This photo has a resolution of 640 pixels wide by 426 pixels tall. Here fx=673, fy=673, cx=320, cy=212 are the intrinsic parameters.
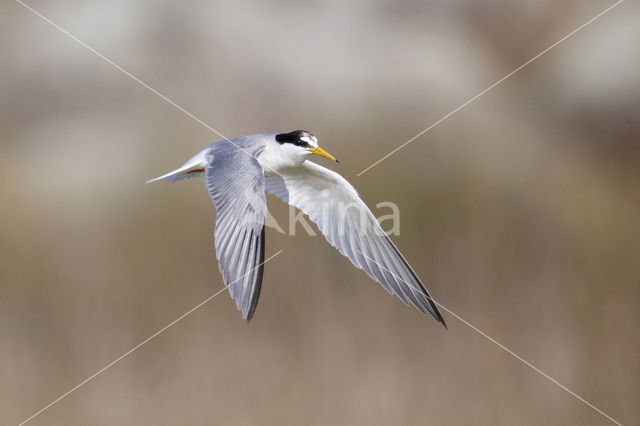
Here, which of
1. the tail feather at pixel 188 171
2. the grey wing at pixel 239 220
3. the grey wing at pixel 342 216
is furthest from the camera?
the grey wing at pixel 342 216

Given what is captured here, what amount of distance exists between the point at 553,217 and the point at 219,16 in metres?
1.17

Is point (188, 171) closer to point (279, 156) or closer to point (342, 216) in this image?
point (279, 156)

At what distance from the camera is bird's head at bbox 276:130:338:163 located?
747 mm

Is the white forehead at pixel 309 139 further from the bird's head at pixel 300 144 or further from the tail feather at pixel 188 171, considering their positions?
the tail feather at pixel 188 171

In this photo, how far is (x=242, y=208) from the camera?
73cm

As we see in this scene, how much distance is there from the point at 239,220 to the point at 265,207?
31 millimetres

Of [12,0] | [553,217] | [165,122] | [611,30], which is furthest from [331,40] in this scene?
[611,30]

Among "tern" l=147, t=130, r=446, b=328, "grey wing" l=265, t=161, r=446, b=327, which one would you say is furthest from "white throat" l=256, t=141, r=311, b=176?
"grey wing" l=265, t=161, r=446, b=327

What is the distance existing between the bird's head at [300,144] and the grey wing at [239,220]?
4 centimetres

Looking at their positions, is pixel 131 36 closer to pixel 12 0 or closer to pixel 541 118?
pixel 12 0

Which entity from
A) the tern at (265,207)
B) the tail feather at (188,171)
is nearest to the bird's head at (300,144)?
the tern at (265,207)

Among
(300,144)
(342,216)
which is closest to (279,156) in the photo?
(300,144)

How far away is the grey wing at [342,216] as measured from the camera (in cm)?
90

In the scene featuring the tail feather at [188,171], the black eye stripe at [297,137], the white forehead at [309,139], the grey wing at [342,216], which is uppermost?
the tail feather at [188,171]
